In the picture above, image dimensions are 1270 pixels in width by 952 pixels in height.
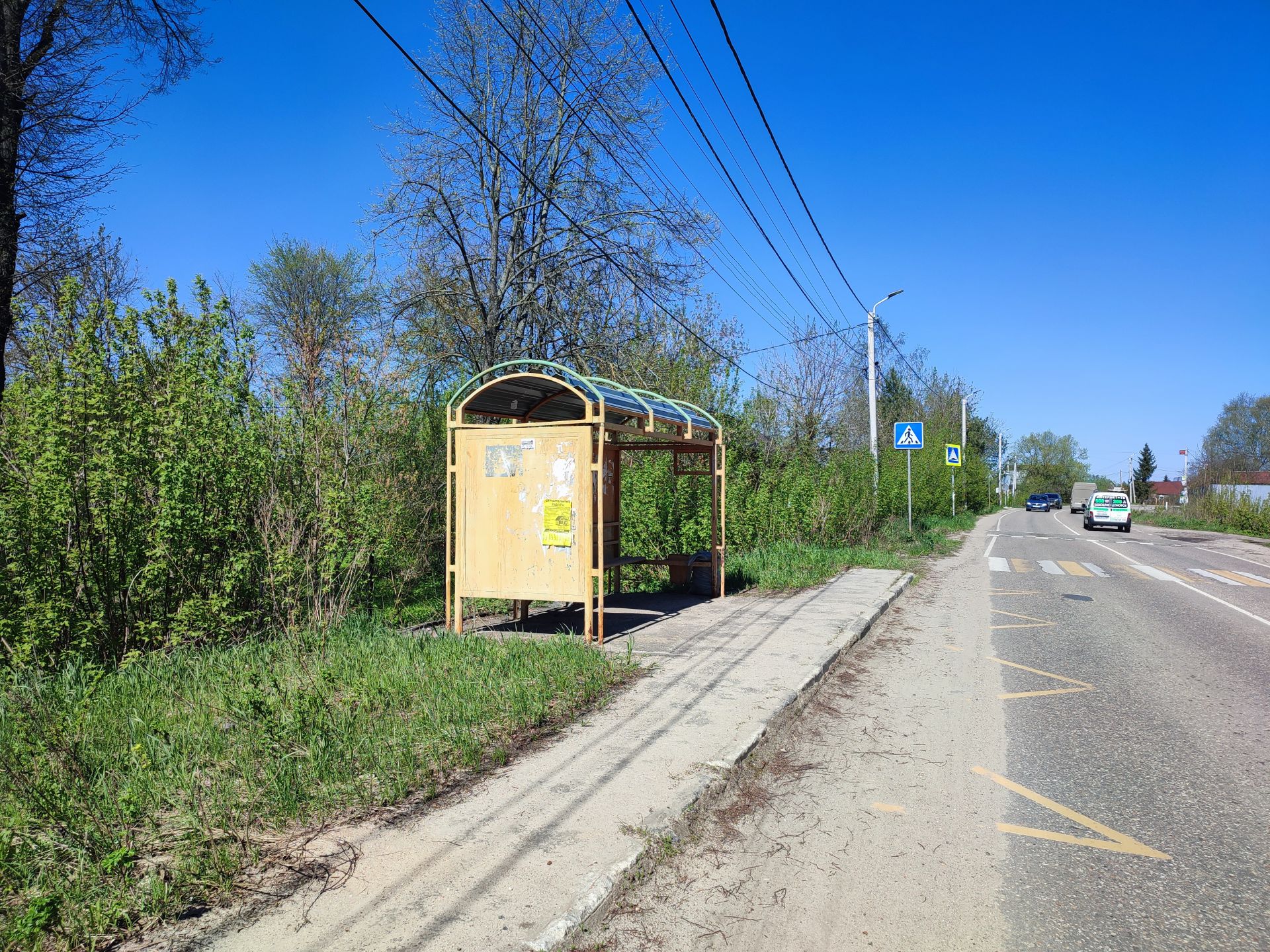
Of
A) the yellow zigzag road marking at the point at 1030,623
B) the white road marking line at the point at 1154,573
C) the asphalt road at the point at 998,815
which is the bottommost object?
the asphalt road at the point at 998,815

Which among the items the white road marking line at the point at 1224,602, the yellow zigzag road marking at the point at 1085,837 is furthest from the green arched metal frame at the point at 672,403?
the white road marking line at the point at 1224,602

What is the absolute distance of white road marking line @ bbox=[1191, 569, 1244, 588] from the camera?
48.5 feet

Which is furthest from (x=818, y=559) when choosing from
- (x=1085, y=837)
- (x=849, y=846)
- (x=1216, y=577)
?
(x=849, y=846)

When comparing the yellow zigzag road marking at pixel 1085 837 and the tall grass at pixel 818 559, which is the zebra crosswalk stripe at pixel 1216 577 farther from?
the yellow zigzag road marking at pixel 1085 837

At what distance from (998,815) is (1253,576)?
639 inches

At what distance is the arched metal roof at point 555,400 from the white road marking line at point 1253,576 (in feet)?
41.5

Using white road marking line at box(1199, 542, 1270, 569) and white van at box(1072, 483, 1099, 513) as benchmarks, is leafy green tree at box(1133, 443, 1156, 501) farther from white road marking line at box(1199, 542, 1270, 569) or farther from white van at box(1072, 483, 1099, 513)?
white road marking line at box(1199, 542, 1270, 569)

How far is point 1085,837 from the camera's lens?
12.7 feet

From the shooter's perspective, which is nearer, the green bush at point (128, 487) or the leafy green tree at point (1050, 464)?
the green bush at point (128, 487)

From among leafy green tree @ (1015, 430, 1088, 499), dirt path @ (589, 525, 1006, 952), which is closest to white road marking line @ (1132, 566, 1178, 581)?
dirt path @ (589, 525, 1006, 952)

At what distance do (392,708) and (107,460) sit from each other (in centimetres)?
298

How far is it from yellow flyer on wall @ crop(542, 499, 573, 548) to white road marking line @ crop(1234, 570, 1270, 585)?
1480 centimetres

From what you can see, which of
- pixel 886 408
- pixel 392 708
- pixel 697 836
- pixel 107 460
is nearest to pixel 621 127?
pixel 107 460

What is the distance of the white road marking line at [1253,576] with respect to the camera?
15.4 metres
